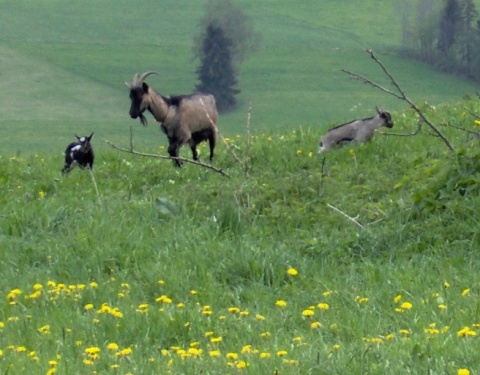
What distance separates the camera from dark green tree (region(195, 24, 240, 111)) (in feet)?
209

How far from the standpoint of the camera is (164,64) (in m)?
74.7

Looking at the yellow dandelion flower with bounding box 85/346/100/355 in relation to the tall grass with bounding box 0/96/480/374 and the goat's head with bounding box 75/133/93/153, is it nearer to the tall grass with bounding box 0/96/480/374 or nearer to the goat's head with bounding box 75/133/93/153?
the tall grass with bounding box 0/96/480/374

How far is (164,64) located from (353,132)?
62.7m

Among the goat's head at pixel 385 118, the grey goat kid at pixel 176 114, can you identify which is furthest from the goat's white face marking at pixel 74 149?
the goat's head at pixel 385 118

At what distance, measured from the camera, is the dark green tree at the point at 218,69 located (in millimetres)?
63850

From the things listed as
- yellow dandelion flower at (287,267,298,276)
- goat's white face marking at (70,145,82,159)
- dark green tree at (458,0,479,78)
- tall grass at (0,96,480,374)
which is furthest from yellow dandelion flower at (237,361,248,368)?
dark green tree at (458,0,479,78)

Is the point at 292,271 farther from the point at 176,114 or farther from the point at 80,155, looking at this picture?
the point at 176,114

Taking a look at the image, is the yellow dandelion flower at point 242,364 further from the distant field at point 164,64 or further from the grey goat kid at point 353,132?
the distant field at point 164,64

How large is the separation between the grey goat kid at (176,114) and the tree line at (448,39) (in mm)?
58820

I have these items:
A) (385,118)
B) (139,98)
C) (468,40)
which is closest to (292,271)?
(385,118)

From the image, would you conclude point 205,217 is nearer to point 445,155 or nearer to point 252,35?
point 445,155

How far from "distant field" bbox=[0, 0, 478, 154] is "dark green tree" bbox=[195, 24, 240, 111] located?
136cm

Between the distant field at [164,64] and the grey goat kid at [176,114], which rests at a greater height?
the grey goat kid at [176,114]

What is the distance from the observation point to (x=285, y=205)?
29.8 feet
